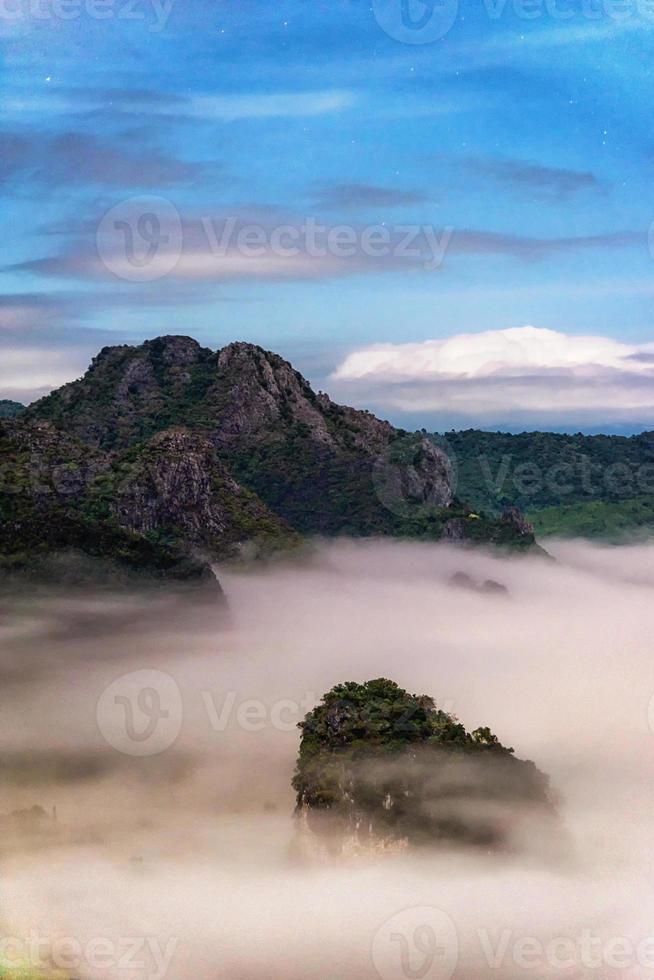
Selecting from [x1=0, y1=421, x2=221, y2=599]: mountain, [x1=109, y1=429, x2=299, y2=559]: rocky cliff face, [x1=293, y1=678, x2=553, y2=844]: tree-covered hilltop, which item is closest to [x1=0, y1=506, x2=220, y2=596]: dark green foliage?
[x1=0, y1=421, x2=221, y2=599]: mountain

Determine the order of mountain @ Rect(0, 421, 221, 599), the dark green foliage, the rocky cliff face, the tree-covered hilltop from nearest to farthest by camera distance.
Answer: the tree-covered hilltop, the dark green foliage, mountain @ Rect(0, 421, 221, 599), the rocky cliff face

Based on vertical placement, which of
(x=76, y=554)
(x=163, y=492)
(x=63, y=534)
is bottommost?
(x=76, y=554)

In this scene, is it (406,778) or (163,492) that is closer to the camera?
(406,778)

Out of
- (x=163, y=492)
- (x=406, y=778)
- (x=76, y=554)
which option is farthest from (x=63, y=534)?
(x=406, y=778)

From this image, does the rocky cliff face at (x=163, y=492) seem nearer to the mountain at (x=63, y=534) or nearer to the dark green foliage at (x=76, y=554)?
the mountain at (x=63, y=534)

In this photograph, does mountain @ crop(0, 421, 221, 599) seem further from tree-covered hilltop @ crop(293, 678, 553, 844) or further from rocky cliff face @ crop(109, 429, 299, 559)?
tree-covered hilltop @ crop(293, 678, 553, 844)

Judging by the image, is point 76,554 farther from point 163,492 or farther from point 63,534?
point 163,492

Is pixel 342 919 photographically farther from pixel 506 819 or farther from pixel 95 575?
pixel 95 575

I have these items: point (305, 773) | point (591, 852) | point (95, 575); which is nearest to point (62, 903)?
point (305, 773)
